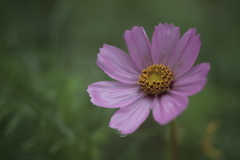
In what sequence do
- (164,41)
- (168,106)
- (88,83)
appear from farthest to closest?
(88,83) → (164,41) → (168,106)

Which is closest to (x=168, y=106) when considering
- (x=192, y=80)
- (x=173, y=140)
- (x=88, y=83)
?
(x=192, y=80)

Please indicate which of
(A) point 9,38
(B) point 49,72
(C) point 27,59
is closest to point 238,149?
(B) point 49,72

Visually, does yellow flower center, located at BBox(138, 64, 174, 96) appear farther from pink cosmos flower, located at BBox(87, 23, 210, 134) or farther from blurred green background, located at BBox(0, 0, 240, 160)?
blurred green background, located at BBox(0, 0, 240, 160)

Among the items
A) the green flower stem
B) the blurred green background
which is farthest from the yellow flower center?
the blurred green background

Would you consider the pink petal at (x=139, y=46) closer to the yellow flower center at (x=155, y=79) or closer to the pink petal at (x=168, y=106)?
the yellow flower center at (x=155, y=79)

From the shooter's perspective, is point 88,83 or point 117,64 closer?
point 117,64

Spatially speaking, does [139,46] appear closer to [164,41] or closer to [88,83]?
Answer: [164,41]

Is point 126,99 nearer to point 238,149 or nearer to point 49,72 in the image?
point 49,72

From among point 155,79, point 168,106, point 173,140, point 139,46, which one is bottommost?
point 173,140
